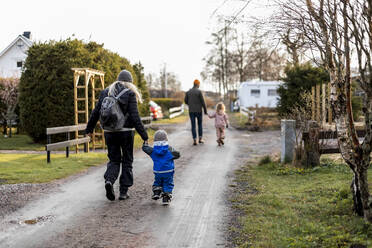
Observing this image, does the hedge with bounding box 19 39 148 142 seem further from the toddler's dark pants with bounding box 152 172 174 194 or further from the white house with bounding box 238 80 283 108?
the white house with bounding box 238 80 283 108

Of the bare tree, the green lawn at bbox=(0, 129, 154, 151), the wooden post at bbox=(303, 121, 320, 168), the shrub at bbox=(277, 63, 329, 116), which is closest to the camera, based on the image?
the bare tree

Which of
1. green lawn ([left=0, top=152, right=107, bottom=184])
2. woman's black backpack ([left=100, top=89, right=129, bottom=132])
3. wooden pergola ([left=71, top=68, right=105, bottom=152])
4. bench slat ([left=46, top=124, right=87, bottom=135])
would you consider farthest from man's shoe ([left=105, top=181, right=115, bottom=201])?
wooden pergola ([left=71, top=68, right=105, bottom=152])

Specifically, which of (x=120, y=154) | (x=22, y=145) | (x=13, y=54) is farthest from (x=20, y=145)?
(x=13, y=54)

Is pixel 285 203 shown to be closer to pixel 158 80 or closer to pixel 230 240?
pixel 230 240

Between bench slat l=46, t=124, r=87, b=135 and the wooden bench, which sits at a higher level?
bench slat l=46, t=124, r=87, b=135

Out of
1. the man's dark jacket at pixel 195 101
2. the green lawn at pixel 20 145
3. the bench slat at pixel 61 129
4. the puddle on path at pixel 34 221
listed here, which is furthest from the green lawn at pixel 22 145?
the puddle on path at pixel 34 221

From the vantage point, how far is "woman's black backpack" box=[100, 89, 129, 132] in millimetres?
5992

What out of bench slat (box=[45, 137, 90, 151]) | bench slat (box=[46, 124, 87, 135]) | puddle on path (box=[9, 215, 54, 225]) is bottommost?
puddle on path (box=[9, 215, 54, 225])

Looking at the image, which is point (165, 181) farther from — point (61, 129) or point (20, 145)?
point (20, 145)

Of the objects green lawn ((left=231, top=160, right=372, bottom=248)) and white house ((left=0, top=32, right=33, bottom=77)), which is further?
white house ((left=0, top=32, right=33, bottom=77))

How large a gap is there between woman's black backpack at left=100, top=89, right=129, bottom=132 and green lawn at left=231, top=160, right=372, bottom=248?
6.93 feet

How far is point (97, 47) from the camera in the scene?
617 inches

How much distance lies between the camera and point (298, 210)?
5590mm

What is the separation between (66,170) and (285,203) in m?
5.13
